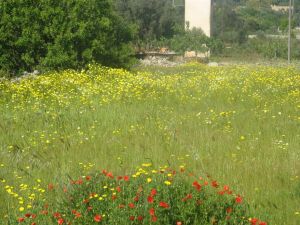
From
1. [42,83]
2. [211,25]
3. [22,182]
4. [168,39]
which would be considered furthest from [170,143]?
[211,25]

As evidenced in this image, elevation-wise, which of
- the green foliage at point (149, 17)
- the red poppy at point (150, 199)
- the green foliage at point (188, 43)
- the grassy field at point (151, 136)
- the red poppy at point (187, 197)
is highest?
the green foliage at point (149, 17)

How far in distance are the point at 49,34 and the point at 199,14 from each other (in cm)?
5047

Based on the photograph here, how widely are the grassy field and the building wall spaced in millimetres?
52607

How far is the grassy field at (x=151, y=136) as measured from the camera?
16.4ft

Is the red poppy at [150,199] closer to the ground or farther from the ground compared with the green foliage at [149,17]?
closer to the ground

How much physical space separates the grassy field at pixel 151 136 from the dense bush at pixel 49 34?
454 centimetres

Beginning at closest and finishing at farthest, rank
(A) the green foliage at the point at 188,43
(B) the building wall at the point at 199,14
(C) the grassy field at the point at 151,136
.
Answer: (C) the grassy field at the point at 151,136 < (A) the green foliage at the point at 188,43 < (B) the building wall at the point at 199,14

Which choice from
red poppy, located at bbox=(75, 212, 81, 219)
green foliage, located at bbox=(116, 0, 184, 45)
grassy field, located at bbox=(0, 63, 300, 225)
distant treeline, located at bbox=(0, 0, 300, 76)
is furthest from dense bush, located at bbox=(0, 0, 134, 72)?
green foliage, located at bbox=(116, 0, 184, 45)

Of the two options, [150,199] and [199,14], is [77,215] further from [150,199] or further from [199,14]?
[199,14]

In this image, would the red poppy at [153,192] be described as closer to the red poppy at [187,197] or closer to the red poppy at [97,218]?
the red poppy at [187,197]

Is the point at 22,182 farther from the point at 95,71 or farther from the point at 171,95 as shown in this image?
the point at 95,71

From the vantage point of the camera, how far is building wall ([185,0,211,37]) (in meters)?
63.3

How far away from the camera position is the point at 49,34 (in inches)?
634

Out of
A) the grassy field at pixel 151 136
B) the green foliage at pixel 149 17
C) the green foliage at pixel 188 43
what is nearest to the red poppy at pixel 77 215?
the grassy field at pixel 151 136
